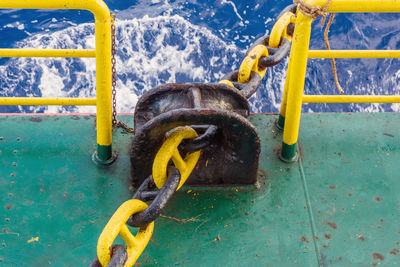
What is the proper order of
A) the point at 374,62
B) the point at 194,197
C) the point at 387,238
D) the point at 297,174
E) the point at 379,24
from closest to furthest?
the point at 387,238 → the point at 194,197 → the point at 297,174 → the point at 374,62 → the point at 379,24

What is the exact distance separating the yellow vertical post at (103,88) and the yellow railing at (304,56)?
3.36ft

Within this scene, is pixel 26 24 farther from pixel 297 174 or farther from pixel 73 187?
pixel 297 174

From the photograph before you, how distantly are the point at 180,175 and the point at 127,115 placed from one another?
116 cm

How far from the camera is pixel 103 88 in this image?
2.50m

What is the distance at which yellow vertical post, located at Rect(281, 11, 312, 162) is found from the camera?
7.68 ft

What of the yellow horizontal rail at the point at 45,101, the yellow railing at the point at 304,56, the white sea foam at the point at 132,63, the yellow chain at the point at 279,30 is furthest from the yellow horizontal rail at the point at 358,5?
the white sea foam at the point at 132,63

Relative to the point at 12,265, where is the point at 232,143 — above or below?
above

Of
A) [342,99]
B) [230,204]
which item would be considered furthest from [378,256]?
[342,99]

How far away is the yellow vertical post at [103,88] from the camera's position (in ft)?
7.79

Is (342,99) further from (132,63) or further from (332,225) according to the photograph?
(132,63)

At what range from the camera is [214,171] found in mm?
2596

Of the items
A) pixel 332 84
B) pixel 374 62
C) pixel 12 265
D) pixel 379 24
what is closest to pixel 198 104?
pixel 12 265

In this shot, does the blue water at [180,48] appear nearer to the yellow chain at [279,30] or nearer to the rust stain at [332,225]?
the yellow chain at [279,30]

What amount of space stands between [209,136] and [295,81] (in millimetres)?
593
